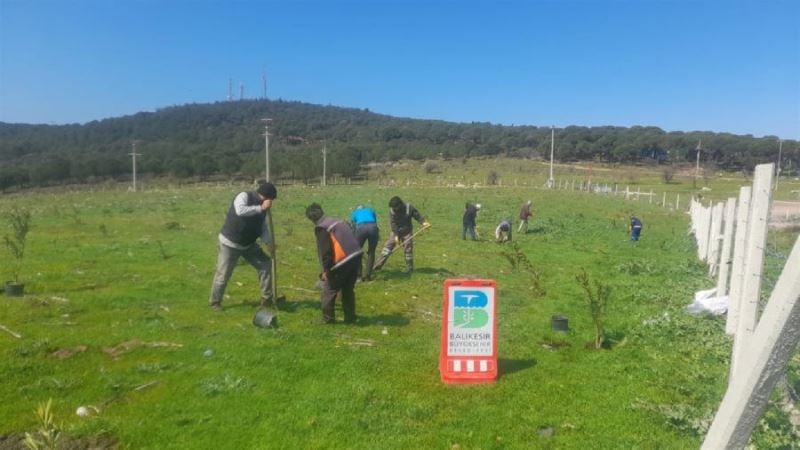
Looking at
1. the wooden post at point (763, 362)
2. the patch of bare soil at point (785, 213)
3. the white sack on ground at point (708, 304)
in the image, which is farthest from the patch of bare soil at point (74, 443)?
the patch of bare soil at point (785, 213)

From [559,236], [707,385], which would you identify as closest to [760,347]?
[707,385]

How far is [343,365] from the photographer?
24.5ft

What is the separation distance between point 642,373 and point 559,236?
55.8ft

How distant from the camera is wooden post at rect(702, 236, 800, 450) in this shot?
96.7 inches

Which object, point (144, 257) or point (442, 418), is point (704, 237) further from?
point (144, 257)

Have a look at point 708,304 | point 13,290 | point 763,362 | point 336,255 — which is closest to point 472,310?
point 336,255

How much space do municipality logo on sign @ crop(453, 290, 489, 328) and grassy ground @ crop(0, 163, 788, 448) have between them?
31.2 inches

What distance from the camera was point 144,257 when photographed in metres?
15.7

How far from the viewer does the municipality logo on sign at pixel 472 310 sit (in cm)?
716

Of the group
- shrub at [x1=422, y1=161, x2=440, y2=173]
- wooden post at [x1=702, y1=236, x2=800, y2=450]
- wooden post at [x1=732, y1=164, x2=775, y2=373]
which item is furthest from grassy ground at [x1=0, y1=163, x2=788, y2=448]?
shrub at [x1=422, y1=161, x2=440, y2=173]

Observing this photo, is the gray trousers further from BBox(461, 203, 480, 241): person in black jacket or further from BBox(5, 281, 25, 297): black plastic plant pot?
BBox(461, 203, 480, 241): person in black jacket

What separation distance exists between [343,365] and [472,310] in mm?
1847

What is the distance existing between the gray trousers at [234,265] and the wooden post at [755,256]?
722 centimetres

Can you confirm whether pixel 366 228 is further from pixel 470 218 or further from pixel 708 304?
pixel 470 218
